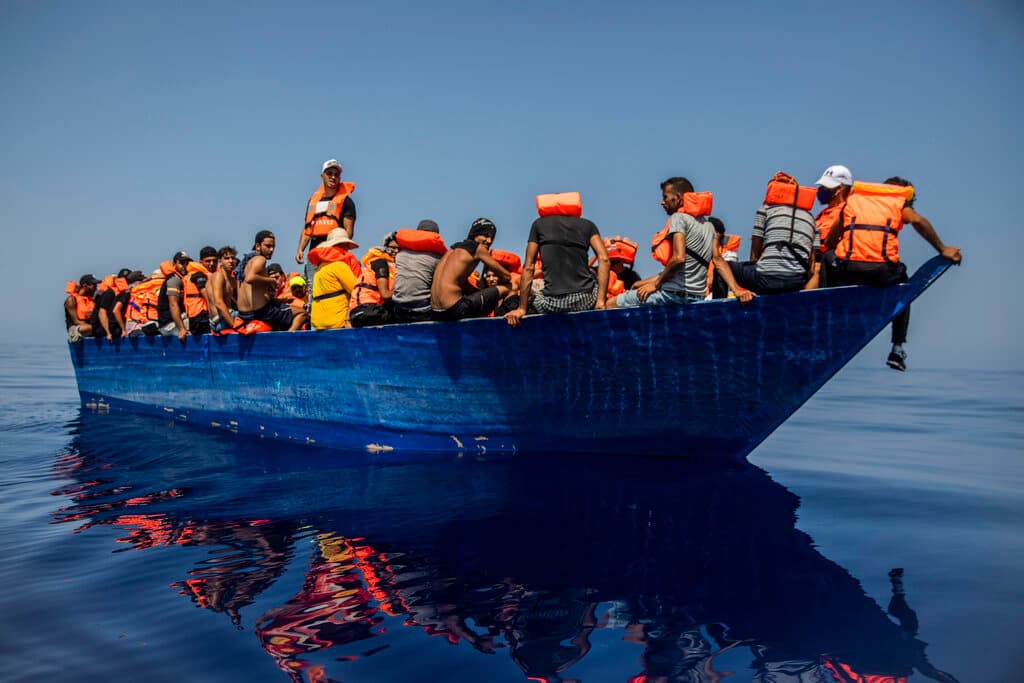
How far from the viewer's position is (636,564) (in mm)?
4074

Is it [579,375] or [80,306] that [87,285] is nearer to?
[80,306]

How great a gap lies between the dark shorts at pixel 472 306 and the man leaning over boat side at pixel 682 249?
1721mm

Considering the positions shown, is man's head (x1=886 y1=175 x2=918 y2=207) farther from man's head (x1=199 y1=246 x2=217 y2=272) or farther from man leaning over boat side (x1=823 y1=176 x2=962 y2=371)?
man's head (x1=199 y1=246 x2=217 y2=272)

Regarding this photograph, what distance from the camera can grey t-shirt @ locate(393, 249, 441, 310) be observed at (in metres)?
7.55

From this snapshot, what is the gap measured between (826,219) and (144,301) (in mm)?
10824

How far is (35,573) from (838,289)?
5938mm

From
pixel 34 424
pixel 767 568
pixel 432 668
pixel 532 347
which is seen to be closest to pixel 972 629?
pixel 767 568

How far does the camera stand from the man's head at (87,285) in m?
14.4

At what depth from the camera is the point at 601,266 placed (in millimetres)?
6551

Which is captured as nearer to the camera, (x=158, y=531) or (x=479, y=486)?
(x=158, y=531)

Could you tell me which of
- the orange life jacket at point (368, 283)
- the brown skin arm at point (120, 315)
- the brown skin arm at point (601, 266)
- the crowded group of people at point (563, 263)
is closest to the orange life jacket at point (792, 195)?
the crowded group of people at point (563, 263)

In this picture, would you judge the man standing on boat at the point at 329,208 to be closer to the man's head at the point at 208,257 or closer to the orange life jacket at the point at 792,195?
the man's head at the point at 208,257

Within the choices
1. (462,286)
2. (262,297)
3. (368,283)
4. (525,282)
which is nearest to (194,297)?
(262,297)

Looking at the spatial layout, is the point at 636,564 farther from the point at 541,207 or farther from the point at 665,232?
the point at 541,207
